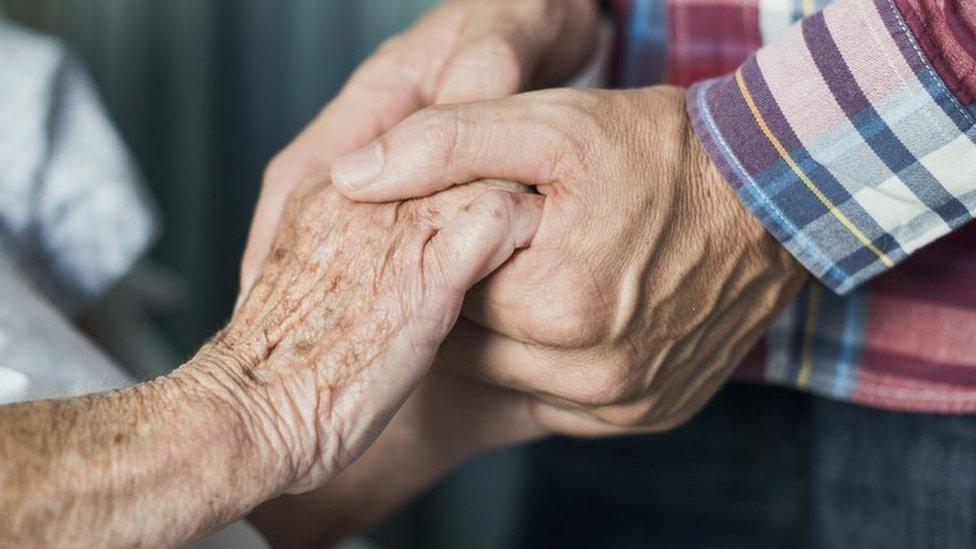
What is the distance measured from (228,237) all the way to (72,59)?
1158mm

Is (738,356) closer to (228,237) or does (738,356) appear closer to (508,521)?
(508,521)

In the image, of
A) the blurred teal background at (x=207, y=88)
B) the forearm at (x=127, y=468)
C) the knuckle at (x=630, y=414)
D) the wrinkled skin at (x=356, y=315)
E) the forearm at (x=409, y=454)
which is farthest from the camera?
the blurred teal background at (x=207, y=88)

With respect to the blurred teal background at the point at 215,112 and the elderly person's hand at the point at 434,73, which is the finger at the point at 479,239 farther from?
the blurred teal background at the point at 215,112

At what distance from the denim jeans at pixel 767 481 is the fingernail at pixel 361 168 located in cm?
60

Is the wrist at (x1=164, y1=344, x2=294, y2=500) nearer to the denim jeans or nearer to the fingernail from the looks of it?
the fingernail

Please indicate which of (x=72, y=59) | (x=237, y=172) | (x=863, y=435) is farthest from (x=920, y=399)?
(x=237, y=172)

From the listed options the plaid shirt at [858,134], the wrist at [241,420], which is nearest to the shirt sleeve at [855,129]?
the plaid shirt at [858,134]

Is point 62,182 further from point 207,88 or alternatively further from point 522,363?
point 207,88

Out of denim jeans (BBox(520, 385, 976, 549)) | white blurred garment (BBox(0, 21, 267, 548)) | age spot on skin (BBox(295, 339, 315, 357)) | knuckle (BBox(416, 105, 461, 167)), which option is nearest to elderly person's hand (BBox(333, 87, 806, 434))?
knuckle (BBox(416, 105, 461, 167))

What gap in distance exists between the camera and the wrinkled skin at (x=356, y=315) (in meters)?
0.68

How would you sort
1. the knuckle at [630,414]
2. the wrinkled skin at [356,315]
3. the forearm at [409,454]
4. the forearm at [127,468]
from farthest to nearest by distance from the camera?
the forearm at [409,454] < the knuckle at [630,414] < the wrinkled skin at [356,315] < the forearm at [127,468]

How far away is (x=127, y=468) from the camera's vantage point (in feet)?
1.92

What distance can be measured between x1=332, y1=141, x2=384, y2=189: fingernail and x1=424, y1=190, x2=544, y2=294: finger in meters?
0.07

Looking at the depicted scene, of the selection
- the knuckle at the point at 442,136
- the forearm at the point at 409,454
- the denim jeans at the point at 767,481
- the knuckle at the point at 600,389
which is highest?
the knuckle at the point at 442,136
